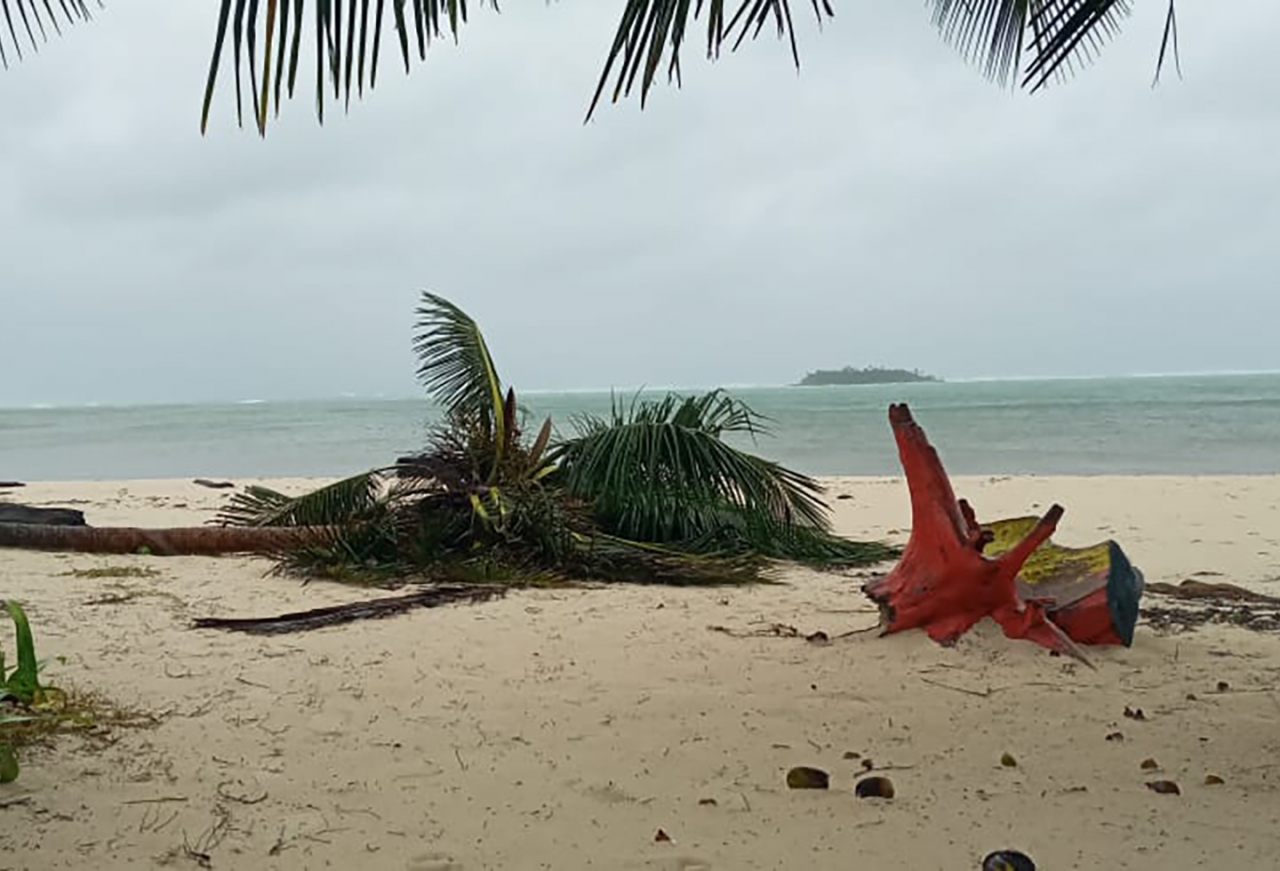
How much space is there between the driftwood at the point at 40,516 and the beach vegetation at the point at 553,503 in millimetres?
1289

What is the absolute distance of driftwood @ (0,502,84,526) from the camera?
6551 millimetres

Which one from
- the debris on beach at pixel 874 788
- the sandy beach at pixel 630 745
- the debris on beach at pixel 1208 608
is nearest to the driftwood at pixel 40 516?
the sandy beach at pixel 630 745

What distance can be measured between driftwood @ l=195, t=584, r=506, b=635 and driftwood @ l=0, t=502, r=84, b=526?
3.13 metres

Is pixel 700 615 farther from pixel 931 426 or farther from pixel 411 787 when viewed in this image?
pixel 931 426

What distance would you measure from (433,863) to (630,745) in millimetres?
749

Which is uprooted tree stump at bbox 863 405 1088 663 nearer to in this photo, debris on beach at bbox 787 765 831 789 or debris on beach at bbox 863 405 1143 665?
debris on beach at bbox 863 405 1143 665

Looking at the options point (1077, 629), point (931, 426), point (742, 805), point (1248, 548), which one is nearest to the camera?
point (742, 805)

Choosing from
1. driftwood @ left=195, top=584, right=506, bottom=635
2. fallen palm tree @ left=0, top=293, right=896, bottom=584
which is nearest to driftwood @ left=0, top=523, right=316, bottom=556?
fallen palm tree @ left=0, top=293, right=896, bottom=584

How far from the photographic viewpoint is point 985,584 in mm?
3523

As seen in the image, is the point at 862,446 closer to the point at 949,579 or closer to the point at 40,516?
the point at 40,516

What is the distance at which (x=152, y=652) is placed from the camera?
3.54m

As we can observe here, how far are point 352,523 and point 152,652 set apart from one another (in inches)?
77.7

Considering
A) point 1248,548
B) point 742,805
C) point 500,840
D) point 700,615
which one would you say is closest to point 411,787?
point 500,840

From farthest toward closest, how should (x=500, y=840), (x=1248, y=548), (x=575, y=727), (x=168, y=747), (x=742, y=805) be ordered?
(x=1248, y=548)
(x=575, y=727)
(x=168, y=747)
(x=742, y=805)
(x=500, y=840)
